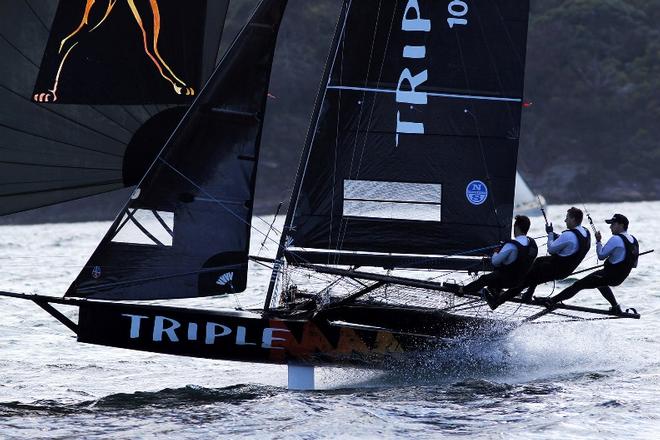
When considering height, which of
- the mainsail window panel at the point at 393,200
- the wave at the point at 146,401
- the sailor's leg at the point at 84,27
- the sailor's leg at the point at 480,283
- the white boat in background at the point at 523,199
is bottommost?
the wave at the point at 146,401

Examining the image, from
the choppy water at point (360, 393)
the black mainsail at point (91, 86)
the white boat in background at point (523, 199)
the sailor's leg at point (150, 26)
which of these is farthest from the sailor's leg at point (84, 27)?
the white boat in background at point (523, 199)

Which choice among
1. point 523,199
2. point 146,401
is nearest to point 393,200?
point 146,401

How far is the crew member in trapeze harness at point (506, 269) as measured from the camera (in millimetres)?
9883

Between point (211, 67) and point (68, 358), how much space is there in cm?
397

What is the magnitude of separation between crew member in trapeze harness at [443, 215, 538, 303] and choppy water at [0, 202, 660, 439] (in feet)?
2.44

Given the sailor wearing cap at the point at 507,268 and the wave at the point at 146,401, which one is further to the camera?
the sailor wearing cap at the point at 507,268

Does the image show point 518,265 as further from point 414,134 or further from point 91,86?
point 91,86

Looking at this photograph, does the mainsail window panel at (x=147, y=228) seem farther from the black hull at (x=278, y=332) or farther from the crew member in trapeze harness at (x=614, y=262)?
the crew member in trapeze harness at (x=614, y=262)

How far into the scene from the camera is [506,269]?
390 inches

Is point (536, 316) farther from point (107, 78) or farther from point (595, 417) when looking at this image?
point (107, 78)

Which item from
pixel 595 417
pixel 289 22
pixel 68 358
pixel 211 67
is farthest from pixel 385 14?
pixel 289 22

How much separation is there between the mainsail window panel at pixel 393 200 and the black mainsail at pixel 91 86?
5.53 feet

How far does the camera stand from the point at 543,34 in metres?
68.6

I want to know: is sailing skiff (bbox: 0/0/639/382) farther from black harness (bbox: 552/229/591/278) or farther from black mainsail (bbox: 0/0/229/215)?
black harness (bbox: 552/229/591/278)
